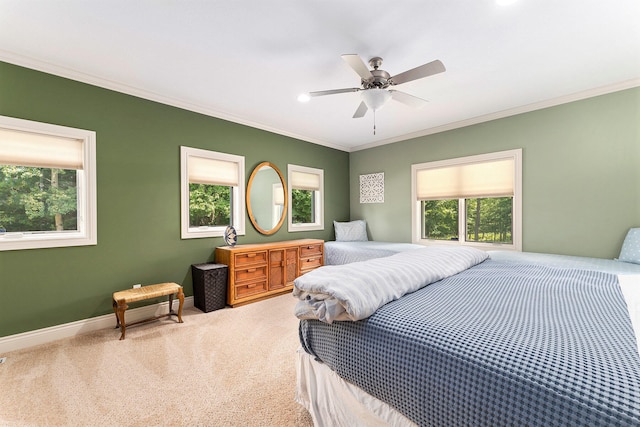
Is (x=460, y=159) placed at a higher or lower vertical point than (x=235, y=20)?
lower

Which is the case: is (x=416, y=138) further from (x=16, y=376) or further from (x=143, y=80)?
(x=16, y=376)

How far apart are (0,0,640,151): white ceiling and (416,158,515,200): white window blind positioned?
2.88ft

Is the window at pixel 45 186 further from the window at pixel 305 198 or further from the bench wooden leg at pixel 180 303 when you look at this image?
the window at pixel 305 198

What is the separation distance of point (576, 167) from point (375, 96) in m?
2.65

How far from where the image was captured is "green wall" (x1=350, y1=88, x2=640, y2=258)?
2.96m

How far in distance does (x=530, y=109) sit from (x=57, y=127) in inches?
204

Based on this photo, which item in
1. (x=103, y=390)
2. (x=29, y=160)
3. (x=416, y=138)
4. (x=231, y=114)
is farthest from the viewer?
(x=416, y=138)

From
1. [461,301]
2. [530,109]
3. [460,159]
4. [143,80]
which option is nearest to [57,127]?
[143,80]

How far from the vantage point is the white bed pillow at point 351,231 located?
17.2 ft

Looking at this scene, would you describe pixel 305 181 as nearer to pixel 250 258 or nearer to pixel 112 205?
pixel 250 258

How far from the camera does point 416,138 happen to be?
4.66 m

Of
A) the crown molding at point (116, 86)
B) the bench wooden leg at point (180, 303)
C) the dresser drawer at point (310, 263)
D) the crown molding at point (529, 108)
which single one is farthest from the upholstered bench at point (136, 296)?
the crown molding at point (529, 108)

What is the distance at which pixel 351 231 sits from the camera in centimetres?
528

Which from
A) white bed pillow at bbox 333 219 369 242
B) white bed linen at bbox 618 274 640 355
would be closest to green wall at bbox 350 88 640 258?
white bed linen at bbox 618 274 640 355
